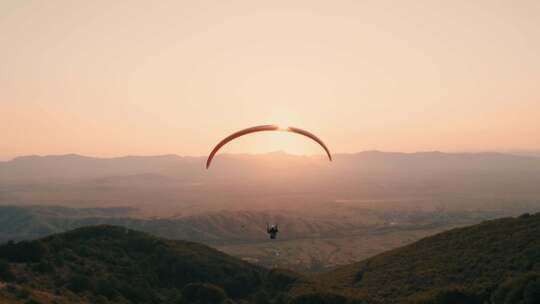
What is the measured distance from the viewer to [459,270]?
74.8 metres

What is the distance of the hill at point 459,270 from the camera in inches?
2336

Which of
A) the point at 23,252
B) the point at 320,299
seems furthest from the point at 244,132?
the point at 23,252

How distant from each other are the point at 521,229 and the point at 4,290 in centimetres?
7666

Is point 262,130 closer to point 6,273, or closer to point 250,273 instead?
point 6,273

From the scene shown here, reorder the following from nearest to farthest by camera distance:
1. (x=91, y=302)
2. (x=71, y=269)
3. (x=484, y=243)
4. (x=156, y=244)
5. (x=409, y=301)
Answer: (x=91, y=302)
(x=409, y=301)
(x=71, y=269)
(x=484, y=243)
(x=156, y=244)

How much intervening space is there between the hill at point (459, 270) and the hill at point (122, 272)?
40.8ft

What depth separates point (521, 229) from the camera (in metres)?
83.2

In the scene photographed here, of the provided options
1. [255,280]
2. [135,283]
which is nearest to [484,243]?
[255,280]

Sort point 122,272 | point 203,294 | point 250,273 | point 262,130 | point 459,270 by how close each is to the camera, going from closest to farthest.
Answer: point 262,130, point 203,294, point 459,270, point 122,272, point 250,273

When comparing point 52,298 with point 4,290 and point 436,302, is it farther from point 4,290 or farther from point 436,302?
point 436,302

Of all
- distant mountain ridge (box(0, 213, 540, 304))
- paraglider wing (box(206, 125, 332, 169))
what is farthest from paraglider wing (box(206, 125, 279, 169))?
distant mountain ridge (box(0, 213, 540, 304))

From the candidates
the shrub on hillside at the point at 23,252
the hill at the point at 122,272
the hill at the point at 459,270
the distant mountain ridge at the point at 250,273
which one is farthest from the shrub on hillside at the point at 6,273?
the hill at the point at 459,270

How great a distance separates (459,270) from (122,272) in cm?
5123

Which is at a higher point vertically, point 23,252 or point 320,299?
point 23,252
